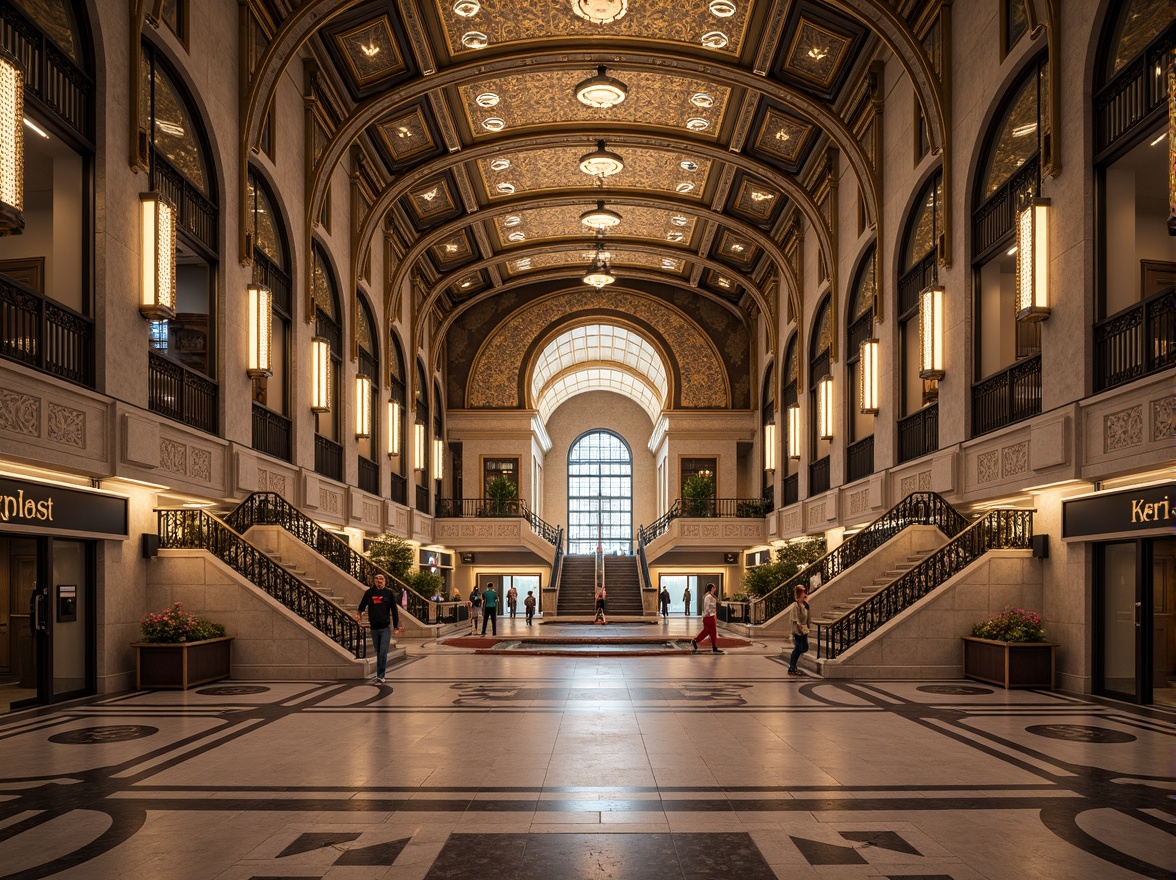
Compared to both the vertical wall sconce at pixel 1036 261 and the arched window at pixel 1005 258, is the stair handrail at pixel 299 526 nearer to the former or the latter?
the arched window at pixel 1005 258

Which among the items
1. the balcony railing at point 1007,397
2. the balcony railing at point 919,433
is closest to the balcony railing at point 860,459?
the balcony railing at point 919,433

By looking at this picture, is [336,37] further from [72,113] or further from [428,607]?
[428,607]

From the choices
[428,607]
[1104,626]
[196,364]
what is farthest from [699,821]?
[428,607]

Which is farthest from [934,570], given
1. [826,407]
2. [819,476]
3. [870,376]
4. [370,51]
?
[370,51]

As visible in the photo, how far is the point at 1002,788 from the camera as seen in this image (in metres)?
6.82

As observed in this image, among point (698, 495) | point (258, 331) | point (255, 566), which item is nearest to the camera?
point (255, 566)

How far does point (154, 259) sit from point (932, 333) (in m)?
11.4

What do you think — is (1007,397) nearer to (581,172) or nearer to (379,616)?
(379,616)

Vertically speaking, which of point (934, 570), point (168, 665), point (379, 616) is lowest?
point (168, 665)

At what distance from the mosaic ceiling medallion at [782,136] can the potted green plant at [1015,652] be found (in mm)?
12235

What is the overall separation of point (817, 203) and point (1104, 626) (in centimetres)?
1397

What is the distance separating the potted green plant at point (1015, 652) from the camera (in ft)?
40.8

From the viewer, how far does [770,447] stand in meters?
30.7

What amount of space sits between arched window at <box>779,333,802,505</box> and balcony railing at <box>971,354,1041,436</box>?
11.8 meters
